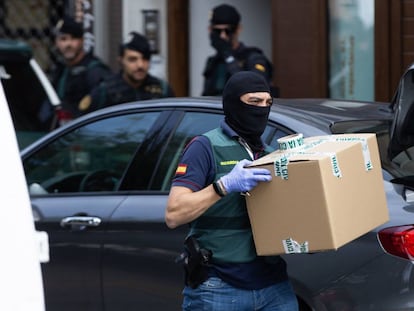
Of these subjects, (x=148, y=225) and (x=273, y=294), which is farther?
(x=148, y=225)

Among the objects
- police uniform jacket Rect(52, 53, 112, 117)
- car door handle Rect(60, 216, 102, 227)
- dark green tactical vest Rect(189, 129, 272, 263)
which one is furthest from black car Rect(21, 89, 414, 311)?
police uniform jacket Rect(52, 53, 112, 117)

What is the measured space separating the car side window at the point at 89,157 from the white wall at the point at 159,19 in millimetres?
6111

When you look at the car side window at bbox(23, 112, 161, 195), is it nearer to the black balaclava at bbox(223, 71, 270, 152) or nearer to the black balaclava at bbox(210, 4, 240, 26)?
the black balaclava at bbox(223, 71, 270, 152)

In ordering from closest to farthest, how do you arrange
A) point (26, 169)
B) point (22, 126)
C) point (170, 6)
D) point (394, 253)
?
point (394, 253) < point (26, 169) < point (22, 126) < point (170, 6)

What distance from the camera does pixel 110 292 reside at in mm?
5949

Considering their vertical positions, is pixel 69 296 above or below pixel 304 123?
below

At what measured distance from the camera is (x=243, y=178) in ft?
13.9

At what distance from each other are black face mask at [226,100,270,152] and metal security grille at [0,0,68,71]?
11593 mm

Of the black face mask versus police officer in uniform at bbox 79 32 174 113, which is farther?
police officer in uniform at bbox 79 32 174 113

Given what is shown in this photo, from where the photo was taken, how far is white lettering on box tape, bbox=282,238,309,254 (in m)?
4.26

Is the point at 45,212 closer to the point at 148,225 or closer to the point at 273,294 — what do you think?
the point at 148,225

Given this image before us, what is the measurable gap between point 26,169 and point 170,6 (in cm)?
624

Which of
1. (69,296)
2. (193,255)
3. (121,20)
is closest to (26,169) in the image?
(69,296)

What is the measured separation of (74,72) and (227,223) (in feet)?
18.5
